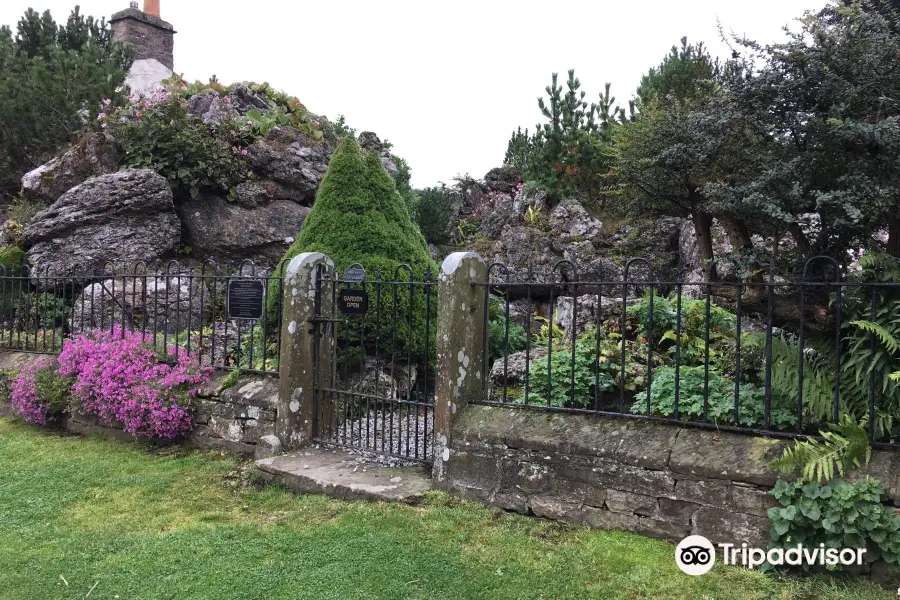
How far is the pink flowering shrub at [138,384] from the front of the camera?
6.39 meters

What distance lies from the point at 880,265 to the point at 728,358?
4.54ft

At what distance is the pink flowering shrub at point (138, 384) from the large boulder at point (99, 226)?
3.97 meters

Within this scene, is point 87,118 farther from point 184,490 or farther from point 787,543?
point 787,543

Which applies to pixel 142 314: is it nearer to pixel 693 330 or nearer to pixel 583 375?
pixel 583 375

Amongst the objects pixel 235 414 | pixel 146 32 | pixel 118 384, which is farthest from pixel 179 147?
pixel 146 32

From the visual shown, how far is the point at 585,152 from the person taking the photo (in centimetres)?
1341

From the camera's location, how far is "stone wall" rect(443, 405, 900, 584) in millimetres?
3537

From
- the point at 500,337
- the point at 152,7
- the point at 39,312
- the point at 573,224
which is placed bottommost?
the point at 500,337

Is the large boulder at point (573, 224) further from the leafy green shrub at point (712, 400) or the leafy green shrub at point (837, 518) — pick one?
the leafy green shrub at point (837, 518)

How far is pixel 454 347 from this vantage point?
4715 mm

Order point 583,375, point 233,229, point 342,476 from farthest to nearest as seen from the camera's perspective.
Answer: point 233,229 → point 342,476 → point 583,375

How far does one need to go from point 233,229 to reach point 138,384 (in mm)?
5478

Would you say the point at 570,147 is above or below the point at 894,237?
above

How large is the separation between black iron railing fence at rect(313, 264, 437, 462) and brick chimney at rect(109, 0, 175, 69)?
1997cm
